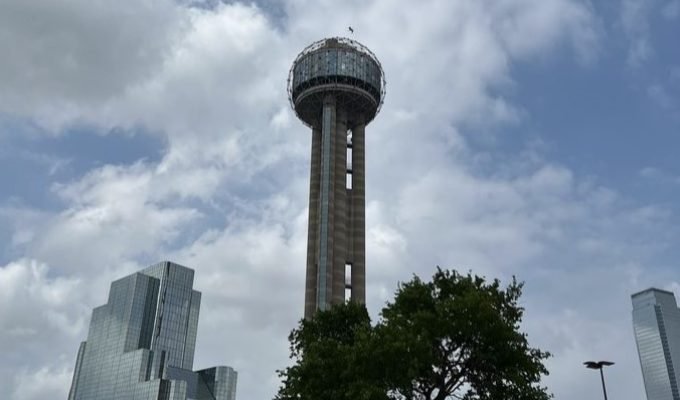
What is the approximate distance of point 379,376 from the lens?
165 ft

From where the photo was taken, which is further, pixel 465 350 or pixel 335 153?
pixel 335 153

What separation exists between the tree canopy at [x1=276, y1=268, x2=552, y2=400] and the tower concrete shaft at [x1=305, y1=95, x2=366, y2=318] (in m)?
69.3

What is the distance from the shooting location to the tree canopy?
49.3m

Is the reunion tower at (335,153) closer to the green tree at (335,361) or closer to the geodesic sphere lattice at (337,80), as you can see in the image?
the geodesic sphere lattice at (337,80)

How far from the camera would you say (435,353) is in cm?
5100

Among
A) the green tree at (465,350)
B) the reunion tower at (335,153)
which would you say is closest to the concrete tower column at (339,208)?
the reunion tower at (335,153)

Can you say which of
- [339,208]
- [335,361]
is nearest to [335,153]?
[339,208]

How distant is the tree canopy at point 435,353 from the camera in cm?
4928

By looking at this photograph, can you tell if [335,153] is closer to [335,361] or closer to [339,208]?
[339,208]

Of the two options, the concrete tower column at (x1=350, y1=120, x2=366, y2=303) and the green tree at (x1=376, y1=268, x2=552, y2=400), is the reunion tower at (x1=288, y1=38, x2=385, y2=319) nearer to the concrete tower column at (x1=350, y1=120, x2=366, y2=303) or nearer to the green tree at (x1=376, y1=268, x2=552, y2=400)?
the concrete tower column at (x1=350, y1=120, x2=366, y2=303)

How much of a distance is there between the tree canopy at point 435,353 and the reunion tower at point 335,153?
6953cm

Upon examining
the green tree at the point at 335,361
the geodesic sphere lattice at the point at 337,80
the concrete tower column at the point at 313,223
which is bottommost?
the green tree at the point at 335,361

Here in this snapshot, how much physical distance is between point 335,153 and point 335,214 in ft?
41.9

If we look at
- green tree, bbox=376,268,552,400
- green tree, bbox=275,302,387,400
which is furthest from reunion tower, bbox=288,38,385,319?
green tree, bbox=376,268,552,400
